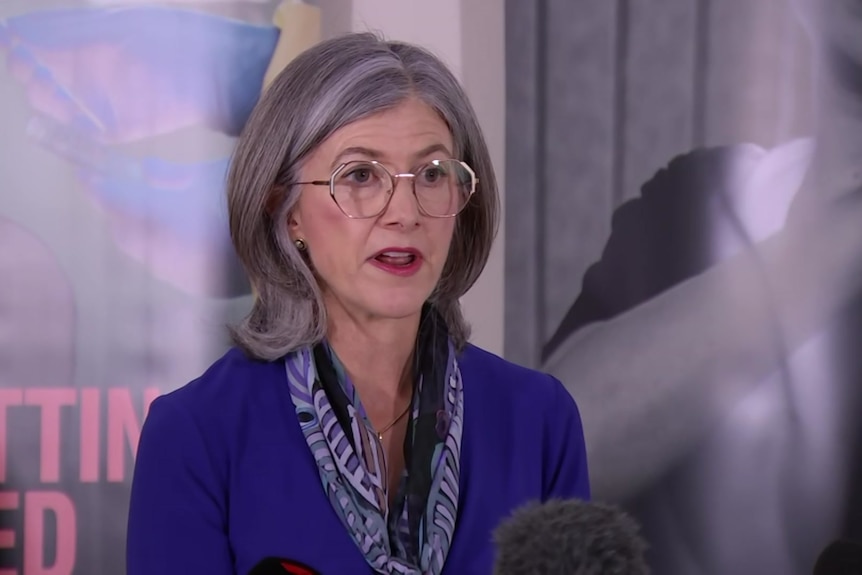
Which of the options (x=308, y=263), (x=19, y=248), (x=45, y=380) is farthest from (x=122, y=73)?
(x=308, y=263)

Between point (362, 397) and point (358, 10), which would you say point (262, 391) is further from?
point (358, 10)

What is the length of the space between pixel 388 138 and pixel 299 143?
0.10 m

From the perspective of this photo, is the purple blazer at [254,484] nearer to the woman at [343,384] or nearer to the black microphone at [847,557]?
the woman at [343,384]

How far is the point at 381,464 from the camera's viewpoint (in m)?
1.22

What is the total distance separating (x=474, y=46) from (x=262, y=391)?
1182mm

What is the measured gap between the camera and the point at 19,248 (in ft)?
6.84

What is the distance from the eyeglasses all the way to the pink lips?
4cm

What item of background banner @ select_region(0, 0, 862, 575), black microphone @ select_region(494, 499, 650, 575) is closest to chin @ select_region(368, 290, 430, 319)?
black microphone @ select_region(494, 499, 650, 575)

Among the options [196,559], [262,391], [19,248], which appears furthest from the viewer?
[19,248]

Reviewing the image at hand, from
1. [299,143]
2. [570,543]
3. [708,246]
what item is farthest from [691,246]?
[570,543]

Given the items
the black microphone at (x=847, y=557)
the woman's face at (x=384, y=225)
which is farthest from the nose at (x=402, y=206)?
the black microphone at (x=847, y=557)

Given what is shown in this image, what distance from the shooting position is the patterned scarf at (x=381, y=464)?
1.13 metres

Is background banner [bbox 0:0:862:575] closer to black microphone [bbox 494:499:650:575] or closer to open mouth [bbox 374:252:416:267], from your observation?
open mouth [bbox 374:252:416:267]

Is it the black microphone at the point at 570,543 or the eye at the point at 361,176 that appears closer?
the black microphone at the point at 570,543
